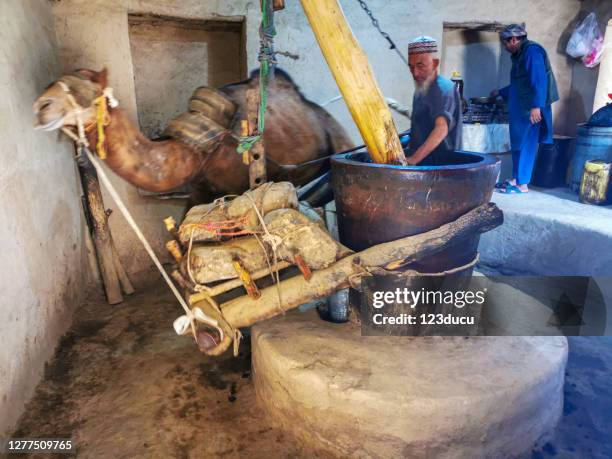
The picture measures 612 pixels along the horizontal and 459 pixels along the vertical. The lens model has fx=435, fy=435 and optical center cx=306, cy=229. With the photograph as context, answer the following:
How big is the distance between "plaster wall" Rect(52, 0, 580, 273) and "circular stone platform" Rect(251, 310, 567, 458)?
8.58 feet

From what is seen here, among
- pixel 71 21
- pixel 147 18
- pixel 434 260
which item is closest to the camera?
pixel 434 260

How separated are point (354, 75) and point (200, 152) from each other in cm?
137

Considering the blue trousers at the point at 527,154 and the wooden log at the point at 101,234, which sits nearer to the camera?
the wooden log at the point at 101,234

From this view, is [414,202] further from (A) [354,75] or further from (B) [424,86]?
(B) [424,86]

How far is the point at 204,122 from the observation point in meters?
3.17

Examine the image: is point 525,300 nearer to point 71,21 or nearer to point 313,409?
point 313,409

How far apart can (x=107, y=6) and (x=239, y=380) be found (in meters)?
3.52

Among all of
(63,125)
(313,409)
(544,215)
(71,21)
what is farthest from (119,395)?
(544,215)

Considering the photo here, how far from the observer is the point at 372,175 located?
93.8 inches

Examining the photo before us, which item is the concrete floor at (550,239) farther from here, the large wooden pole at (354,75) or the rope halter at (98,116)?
the rope halter at (98,116)

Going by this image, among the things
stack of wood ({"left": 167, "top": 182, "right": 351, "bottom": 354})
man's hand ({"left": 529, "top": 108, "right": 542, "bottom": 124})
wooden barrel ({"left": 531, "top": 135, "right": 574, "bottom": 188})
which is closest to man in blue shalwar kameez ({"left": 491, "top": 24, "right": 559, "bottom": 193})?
man's hand ({"left": 529, "top": 108, "right": 542, "bottom": 124})

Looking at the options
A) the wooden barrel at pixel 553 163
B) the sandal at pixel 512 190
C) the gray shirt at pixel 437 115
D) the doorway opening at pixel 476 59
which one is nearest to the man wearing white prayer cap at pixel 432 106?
the gray shirt at pixel 437 115

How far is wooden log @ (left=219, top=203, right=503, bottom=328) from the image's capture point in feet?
7.61

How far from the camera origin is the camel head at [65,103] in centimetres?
254
